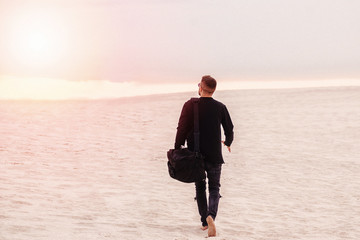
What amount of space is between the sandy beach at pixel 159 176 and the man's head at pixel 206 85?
1623 millimetres

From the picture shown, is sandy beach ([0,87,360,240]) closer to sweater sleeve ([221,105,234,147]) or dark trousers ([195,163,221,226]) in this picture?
dark trousers ([195,163,221,226])

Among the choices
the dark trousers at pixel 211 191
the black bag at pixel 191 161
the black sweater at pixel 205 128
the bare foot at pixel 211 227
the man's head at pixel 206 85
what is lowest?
the bare foot at pixel 211 227

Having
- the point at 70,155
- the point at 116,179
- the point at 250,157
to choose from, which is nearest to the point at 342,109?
the point at 250,157

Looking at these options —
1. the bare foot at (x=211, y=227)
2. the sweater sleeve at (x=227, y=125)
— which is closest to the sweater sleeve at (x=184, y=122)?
the sweater sleeve at (x=227, y=125)

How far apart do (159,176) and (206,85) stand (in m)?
A: 5.56

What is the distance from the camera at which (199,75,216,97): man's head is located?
6.73 metres

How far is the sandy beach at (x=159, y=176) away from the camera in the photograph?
25.4 feet

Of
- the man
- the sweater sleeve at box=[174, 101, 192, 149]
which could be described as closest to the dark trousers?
the man

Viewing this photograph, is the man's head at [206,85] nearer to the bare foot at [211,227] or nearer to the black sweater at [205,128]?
the black sweater at [205,128]

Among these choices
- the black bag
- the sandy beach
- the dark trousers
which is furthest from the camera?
the sandy beach

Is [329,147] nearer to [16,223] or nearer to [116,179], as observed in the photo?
[116,179]

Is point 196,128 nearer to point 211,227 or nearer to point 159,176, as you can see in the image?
point 211,227

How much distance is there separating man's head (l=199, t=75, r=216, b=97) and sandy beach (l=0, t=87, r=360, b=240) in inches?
63.9

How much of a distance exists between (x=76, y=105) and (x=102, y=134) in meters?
9.35
